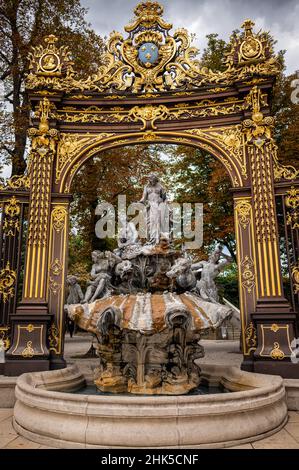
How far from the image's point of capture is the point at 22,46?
12180 mm

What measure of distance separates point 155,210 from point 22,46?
857 cm

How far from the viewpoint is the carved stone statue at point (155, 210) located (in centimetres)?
748

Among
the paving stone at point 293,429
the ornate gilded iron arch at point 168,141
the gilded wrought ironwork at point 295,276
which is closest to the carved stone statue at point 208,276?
the gilded wrought ironwork at point 295,276

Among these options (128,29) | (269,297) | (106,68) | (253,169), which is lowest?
(269,297)

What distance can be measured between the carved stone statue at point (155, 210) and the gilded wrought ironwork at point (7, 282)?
291cm

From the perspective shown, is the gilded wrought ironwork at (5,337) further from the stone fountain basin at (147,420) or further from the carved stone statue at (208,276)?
the carved stone statue at (208,276)

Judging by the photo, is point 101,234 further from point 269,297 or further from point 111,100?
point 269,297

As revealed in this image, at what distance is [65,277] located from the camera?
759cm

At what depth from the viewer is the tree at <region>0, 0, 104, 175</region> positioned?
39.3ft

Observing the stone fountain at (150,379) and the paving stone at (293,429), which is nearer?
the stone fountain at (150,379)

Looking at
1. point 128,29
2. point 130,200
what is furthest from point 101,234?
point 128,29

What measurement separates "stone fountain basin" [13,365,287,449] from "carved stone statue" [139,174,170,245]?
388 cm

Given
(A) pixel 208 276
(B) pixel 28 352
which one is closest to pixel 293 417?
(A) pixel 208 276

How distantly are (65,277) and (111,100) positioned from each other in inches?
163
